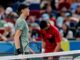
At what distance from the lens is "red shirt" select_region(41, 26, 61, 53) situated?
10.1 metres

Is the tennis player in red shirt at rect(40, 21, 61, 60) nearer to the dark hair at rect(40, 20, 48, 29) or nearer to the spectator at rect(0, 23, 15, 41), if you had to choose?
the dark hair at rect(40, 20, 48, 29)

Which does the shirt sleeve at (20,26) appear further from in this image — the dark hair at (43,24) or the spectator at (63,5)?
the spectator at (63,5)

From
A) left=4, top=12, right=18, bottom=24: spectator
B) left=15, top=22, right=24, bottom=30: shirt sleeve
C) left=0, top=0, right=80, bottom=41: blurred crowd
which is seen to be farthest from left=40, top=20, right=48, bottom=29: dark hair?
left=4, top=12, right=18, bottom=24: spectator

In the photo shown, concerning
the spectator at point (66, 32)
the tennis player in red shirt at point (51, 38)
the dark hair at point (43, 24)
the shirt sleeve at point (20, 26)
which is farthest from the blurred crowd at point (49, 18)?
the shirt sleeve at point (20, 26)

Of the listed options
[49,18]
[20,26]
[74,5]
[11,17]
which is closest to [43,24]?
[20,26]

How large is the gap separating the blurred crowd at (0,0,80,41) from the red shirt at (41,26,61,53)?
7.98 feet

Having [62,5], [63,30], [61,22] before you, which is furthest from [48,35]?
[62,5]

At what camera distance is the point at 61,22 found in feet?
52.6

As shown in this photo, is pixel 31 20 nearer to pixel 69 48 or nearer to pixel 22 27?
pixel 69 48

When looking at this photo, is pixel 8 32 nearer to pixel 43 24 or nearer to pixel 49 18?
pixel 49 18

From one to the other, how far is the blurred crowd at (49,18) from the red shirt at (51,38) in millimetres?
2432

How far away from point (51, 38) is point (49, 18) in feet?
19.2

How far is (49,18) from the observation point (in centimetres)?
1603

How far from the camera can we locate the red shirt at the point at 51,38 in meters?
10.1
